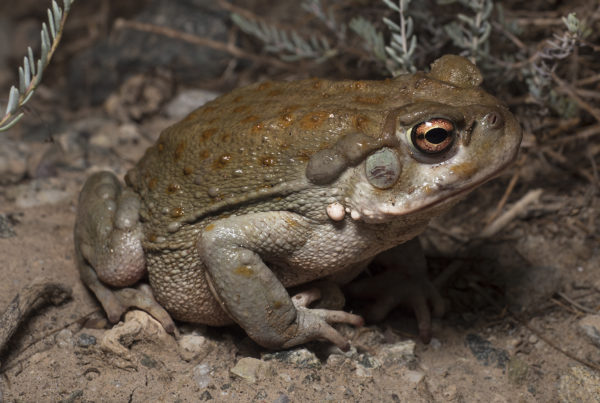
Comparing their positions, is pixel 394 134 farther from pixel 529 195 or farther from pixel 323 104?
pixel 529 195

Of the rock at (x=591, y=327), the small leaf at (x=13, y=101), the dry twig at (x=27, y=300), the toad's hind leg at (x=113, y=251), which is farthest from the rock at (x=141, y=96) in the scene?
the rock at (x=591, y=327)

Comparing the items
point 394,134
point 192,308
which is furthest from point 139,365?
point 394,134

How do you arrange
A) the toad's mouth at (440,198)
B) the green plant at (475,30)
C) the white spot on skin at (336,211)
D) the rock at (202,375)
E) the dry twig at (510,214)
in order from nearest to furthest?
the toad's mouth at (440,198) → the white spot on skin at (336,211) → the rock at (202,375) → the green plant at (475,30) → the dry twig at (510,214)

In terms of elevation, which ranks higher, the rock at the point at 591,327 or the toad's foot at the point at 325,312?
the toad's foot at the point at 325,312

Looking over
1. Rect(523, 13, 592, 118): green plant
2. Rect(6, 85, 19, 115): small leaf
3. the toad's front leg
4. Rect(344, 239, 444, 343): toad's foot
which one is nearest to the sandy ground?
Rect(344, 239, 444, 343): toad's foot

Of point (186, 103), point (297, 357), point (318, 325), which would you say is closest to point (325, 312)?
point (318, 325)

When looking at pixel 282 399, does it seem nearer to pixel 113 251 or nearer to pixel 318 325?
pixel 318 325

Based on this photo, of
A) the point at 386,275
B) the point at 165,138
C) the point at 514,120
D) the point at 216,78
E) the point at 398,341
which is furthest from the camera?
the point at 216,78

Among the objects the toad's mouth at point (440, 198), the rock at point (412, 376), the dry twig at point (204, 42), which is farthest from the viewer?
the dry twig at point (204, 42)

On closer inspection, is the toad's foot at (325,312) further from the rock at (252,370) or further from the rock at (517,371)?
the rock at (517,371)
